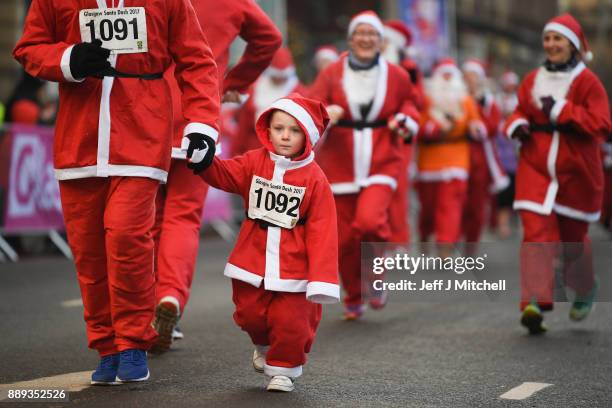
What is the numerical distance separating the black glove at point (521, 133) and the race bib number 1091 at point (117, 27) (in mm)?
3432

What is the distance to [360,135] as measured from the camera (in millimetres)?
9164

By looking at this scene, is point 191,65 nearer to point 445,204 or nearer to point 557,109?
point 557,109

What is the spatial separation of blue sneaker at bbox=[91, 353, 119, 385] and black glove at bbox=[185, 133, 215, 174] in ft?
3.17

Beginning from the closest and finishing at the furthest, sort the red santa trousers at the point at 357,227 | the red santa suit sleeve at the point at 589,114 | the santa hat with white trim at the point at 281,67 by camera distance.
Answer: the red santa suit sleeve at the point at 589,114, the red santa trousers at the point at 357,227, the santa hat with white trim at the point at 281,67

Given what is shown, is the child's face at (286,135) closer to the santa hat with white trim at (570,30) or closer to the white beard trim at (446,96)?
the santa hat with white trim at (570,30)

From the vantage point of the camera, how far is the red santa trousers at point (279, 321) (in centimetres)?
584

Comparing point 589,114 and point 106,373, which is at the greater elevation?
point 589,114

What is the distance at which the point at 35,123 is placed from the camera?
13.6 m

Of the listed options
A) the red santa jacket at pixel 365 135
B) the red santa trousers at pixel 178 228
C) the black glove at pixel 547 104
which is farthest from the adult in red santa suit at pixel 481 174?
the red santa trousers at pixel 178 228

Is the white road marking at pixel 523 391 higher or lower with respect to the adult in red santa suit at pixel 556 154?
lower

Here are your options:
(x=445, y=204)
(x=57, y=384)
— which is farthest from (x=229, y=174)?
(x=445, y=204)

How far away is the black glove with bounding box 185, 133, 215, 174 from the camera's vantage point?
5.66 meters

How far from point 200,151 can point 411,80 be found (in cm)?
545

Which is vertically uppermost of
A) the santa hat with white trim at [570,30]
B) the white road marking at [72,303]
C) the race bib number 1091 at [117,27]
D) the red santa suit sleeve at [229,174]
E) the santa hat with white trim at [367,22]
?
the santa hat with white trim at [367,22]
